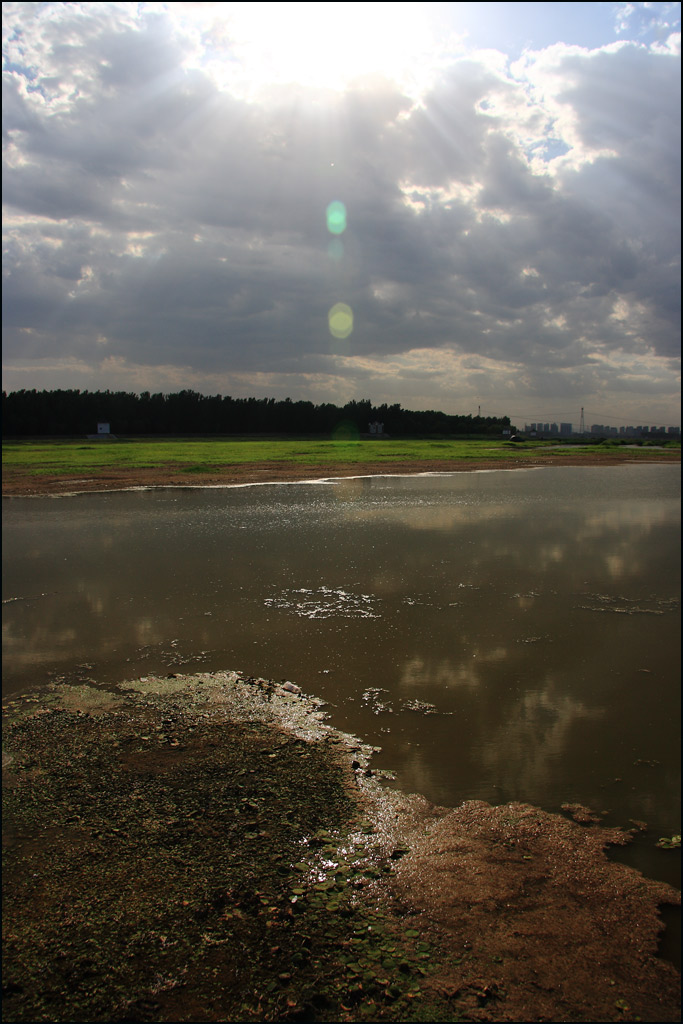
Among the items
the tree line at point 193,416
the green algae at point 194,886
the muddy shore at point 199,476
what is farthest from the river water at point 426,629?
the tree line at point 193,416

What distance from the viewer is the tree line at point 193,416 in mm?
100438

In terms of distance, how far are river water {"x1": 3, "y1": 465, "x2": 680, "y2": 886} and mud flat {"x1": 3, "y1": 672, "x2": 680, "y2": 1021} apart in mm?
475

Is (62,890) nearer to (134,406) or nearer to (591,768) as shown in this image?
(591,768)

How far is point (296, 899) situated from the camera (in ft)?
11.3

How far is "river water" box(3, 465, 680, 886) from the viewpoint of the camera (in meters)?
4.94

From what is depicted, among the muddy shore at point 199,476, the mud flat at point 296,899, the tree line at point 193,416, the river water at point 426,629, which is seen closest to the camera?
the mud flat at point 296,899

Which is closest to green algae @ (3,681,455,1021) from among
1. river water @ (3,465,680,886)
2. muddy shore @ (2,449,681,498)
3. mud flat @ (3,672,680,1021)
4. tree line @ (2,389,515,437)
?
mud flat @ (3,672,680,1021)

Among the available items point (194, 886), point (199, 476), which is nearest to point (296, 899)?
point (194, 886)

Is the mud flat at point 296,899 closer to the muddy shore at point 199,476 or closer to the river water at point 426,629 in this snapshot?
the river water at point 426,629

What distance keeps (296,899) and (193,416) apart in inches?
4692

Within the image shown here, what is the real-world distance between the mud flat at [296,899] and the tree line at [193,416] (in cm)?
10084

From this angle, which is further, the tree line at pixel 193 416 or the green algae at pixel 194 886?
the tree line at pixel 193 416

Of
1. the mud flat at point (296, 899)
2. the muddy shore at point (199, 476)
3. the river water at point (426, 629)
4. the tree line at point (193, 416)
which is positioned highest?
the tree line at point (193, 416)

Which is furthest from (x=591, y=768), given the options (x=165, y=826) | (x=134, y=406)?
(x=134, y=406)
